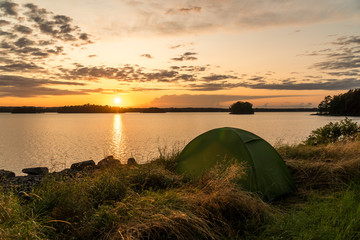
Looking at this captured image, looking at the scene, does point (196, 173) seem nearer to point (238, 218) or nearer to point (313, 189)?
point (238, 218)

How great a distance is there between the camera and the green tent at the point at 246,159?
713cm

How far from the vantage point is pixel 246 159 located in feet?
24.3

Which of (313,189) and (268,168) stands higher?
(268,168)

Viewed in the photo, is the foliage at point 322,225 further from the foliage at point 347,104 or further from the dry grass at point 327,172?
the foliage at point 347,104

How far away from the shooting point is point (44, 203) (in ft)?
17.0

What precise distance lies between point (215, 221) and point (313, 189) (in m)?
4.59

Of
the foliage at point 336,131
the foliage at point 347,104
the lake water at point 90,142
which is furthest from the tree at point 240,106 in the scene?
the foliage at point 336,131

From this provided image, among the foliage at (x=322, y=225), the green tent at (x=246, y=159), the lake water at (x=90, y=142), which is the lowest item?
the lake water at (x=90, y=142)

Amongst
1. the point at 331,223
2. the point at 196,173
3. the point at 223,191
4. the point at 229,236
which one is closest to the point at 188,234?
the point at 229,236

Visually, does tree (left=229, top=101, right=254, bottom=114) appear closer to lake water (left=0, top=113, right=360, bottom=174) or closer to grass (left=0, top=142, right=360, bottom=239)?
lake water (left=0, top=113, right=360, bottom=174)

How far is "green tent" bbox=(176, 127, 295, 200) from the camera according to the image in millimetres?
7129

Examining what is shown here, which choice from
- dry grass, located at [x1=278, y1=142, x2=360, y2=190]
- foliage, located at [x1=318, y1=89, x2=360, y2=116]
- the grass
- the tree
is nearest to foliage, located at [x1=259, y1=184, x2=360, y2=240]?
the grass

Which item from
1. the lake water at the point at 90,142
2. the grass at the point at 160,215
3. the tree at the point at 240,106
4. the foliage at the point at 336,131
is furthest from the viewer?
the tree at the point at 240,106

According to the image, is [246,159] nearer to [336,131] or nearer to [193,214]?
[193,214]
